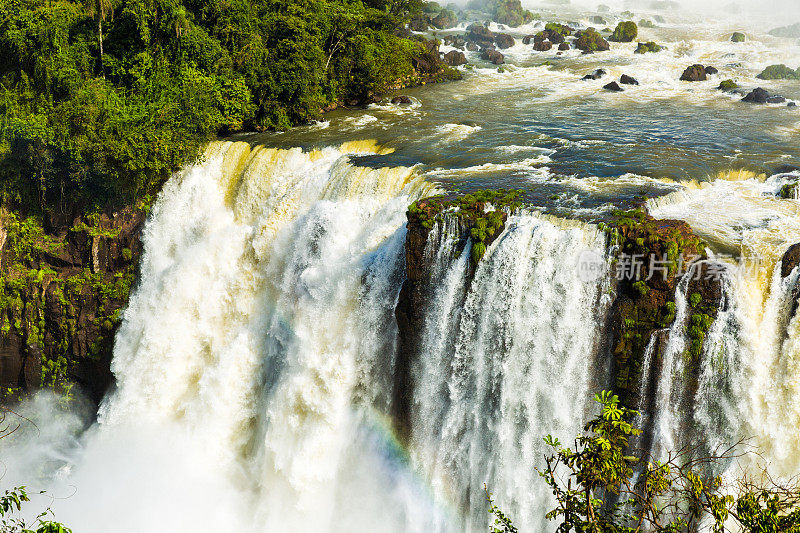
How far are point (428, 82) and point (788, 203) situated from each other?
2127cm

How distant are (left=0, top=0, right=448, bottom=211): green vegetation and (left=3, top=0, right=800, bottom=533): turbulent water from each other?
5.00 feet

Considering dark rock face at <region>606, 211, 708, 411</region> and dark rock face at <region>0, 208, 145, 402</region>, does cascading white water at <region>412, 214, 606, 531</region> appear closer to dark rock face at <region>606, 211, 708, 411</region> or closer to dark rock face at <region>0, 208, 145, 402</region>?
dark rock face at <region>606, 211, 708, 411</region>

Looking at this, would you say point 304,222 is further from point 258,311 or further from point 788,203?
point 788,203

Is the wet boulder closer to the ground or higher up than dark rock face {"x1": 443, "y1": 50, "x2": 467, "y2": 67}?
higher up

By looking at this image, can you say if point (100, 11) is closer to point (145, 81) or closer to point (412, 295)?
point (145, 81)

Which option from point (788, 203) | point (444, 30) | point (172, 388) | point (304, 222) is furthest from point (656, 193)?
point (444, 30)

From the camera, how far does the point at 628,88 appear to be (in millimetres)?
29125

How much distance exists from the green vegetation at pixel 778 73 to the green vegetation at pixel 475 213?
22.2 metres

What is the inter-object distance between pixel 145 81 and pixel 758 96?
24.2 meters

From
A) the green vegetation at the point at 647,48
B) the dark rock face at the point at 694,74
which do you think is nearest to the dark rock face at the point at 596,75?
the dark rock face at the point at 694,74

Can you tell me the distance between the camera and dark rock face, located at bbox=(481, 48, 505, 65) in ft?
126

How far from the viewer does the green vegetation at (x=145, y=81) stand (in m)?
20.5

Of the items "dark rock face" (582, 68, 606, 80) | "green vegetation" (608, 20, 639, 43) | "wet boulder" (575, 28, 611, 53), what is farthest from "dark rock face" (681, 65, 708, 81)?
"green vegetation" (608, 20, 639, 43)

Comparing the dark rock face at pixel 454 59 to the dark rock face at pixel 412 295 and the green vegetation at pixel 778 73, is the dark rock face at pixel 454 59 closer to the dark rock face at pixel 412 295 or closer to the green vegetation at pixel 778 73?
the green vegetation at pixel 778 73
